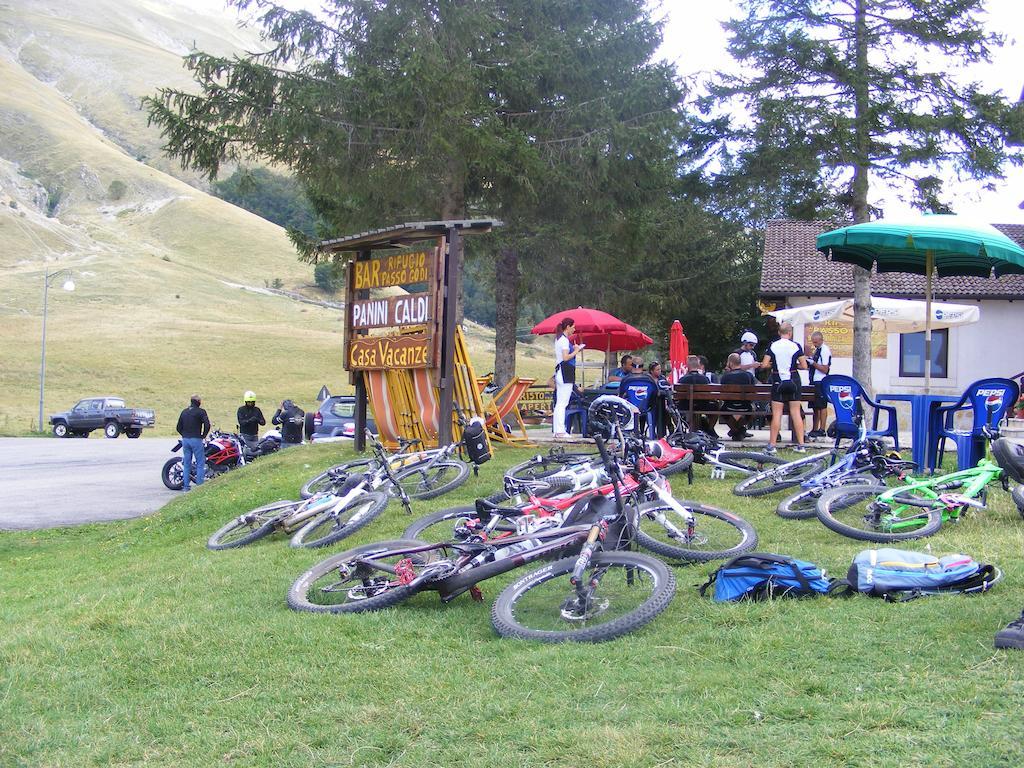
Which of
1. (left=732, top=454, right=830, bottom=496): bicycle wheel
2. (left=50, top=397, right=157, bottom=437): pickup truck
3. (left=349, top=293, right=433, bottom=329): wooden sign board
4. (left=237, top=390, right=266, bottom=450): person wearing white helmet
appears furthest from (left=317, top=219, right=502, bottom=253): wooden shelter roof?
(left=50, top=397, right=157, bottom=437): pickup truck

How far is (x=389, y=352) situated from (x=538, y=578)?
877 cm

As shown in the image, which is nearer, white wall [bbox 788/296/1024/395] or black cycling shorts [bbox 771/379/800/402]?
black cycling shorts [bbox 771/379/800/402]

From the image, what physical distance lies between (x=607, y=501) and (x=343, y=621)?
1704mm

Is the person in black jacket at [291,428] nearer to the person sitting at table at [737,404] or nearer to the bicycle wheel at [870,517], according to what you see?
the person sitting at table at [737,404]

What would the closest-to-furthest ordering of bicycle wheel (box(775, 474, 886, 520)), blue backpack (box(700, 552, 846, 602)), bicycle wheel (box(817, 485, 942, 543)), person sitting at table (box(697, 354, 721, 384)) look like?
1. blue backpack (box(700, 552, 846, 602))
2. bicycle wheel (box(817, 485, 942, 543))
3. bicycle wheel (box(775, 474, 886, 520))
4. person sitting at table (box(697, 354, 721, 384))

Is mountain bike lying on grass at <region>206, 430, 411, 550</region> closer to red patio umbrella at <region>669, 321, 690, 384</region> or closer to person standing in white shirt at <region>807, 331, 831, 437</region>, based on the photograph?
person standing in white shirt at <region>807, 331, 831, 437</region>

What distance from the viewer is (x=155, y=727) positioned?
4613 mm

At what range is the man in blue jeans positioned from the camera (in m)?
17.7

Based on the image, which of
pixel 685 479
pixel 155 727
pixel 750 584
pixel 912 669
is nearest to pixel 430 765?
pixel 155 727

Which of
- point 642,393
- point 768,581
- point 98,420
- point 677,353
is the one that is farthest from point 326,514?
point 98,420

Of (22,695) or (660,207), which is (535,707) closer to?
(22,695)

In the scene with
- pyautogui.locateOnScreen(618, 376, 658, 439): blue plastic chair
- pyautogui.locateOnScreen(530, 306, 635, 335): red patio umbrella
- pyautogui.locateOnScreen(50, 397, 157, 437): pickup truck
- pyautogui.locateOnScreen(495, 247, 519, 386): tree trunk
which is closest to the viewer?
pyautogui.locateOnScreen(618, 376, 658, 439): blue plastic chair

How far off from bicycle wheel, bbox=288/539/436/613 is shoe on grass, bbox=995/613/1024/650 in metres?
3.09

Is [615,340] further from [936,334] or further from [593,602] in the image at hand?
[593,602]
